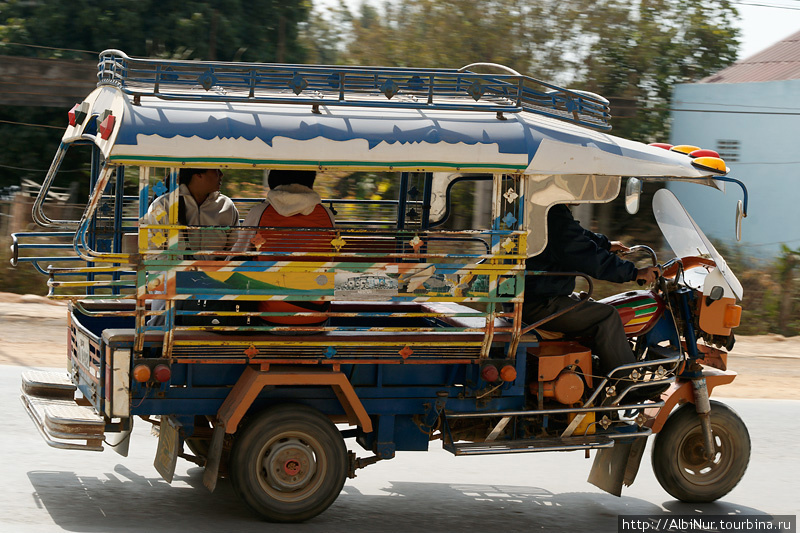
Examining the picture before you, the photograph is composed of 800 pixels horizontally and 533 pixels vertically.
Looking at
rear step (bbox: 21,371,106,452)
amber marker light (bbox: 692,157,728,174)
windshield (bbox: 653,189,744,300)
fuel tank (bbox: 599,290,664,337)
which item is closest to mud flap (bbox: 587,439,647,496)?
fuel tank (bbox: 599,290,664,337)

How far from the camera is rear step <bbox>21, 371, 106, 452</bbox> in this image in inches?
187

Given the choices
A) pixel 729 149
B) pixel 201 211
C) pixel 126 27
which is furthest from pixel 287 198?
pixel 729 149

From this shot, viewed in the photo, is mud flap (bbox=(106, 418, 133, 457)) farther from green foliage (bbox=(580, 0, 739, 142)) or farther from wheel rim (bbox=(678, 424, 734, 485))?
green foliage (bbox=(580, 0, 739, 142))

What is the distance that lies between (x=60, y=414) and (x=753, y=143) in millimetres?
17202

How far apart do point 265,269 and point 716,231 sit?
1670 centimetres

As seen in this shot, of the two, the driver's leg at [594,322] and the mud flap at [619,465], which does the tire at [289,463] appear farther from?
the mud flap at [619,465]

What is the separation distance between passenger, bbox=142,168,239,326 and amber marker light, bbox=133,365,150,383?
32 centimetres

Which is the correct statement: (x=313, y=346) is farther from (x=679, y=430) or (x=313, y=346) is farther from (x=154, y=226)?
(x=679, y=430)

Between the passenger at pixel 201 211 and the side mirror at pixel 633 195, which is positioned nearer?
the passenger at pixel 201 211

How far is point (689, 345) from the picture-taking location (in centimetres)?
573

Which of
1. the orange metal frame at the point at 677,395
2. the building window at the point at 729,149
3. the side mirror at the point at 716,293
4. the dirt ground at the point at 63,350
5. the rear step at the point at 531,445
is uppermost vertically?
the building window at the point at 729,149

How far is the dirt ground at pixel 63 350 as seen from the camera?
32.4 ft

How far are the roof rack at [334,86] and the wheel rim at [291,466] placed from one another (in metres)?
1.66

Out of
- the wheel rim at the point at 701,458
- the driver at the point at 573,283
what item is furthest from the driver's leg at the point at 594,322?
the wheel rim at the point at 701,458
